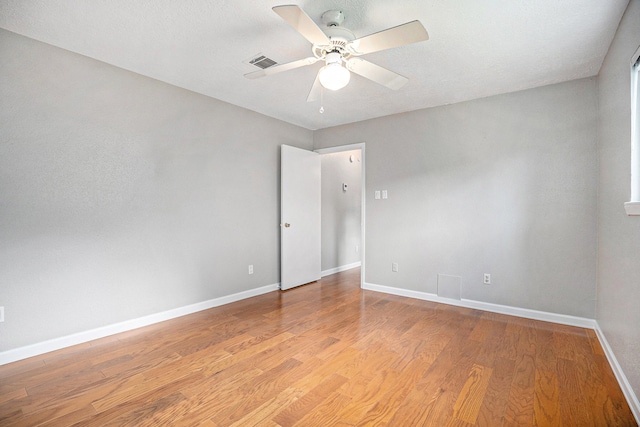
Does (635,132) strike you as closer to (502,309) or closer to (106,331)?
(502,309)

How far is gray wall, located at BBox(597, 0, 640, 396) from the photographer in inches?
68.3

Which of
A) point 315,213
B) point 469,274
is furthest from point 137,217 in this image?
point 469,274

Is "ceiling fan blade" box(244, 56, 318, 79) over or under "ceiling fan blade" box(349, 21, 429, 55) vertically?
over

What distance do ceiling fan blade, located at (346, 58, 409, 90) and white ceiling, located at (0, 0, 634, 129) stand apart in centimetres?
27

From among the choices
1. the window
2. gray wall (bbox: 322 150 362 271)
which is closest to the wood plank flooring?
the window

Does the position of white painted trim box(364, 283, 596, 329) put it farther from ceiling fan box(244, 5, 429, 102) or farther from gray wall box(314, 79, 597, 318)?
ceiling fan box(244, 5, 429, 102)

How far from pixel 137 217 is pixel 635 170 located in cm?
386

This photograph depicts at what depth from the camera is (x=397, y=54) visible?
2.46m

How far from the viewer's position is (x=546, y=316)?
3.04 meters

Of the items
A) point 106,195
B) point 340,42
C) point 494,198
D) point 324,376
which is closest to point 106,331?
point 106,195

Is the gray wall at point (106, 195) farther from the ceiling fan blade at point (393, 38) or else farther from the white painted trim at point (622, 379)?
the white painted trim at point (622, 379)

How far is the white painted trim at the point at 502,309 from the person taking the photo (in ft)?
9.53

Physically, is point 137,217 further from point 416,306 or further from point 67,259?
point 416,306

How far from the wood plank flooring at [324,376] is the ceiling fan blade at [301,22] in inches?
86.0
